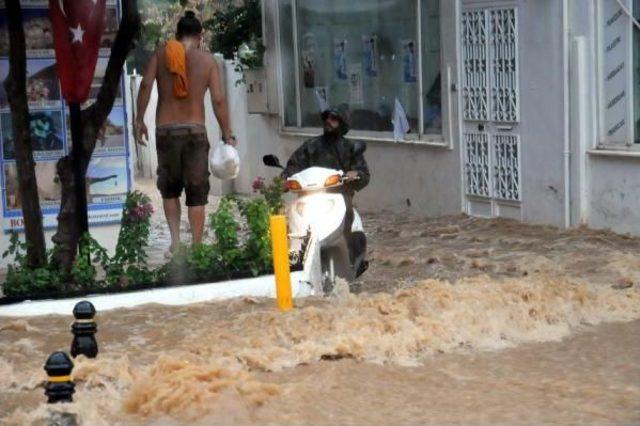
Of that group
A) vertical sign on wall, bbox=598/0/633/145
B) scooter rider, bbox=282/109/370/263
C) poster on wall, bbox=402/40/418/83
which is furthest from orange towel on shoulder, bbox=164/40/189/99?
poster on wall, bbox=402/40/418/83

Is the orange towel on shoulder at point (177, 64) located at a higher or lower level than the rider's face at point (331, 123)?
higher

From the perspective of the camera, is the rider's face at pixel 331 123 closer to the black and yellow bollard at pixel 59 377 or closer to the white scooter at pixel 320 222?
the white scooter at pixel 320 222

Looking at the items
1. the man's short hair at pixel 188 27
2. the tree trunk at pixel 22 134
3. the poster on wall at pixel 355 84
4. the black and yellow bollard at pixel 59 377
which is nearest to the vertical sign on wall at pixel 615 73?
the man's short hair at pixel 188 27

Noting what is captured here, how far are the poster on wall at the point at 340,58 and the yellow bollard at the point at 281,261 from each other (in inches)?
364

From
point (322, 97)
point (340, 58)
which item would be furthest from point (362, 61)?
point (322, 97)

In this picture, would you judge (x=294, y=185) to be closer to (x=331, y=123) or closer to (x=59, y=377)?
(x=331, y=123)

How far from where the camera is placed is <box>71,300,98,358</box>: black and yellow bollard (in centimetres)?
778

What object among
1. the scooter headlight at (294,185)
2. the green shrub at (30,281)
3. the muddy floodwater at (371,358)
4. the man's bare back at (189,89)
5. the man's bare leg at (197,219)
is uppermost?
the man's bare back at (189,89)

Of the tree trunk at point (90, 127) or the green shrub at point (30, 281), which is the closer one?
the green shrub at point (30, 281)

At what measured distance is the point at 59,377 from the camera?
21.2ft

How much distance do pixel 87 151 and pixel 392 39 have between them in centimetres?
715

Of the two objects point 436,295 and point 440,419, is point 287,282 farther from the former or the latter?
point 440,419

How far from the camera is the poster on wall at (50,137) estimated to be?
12117 mm

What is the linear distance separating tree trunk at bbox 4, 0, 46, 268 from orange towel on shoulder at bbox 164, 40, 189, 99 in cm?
120
